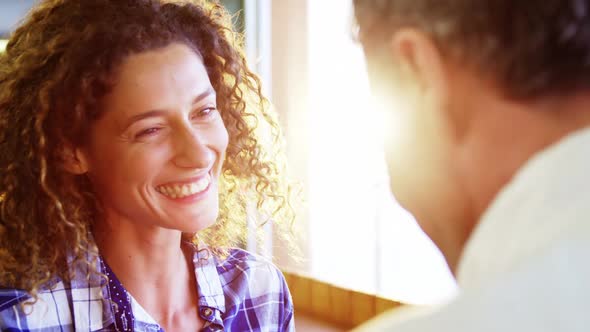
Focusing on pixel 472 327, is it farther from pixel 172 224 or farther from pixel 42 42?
pixel 42 42

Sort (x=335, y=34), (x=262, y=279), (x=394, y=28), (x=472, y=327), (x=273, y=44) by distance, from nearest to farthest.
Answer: (x=472, y=327) → (x=394, y=28) → (x=262, y=279) → (x=335, y=34) → (x=273, y=44)

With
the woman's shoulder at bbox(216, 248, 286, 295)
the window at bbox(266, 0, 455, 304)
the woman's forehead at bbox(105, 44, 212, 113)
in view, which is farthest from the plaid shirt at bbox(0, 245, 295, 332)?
the window at bbox(266, 0, 455, 304)

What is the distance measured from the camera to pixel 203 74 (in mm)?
1419

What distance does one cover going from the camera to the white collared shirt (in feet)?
1.56

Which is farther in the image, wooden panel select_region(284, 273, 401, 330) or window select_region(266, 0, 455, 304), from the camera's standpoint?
window select_region(266, 0, 455, 304)

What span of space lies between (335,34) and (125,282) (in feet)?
6.95

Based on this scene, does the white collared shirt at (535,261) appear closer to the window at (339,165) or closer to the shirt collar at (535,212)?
the shirt collar at (535,212)

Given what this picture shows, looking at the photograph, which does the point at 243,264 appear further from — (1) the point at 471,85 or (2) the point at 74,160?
(1) the point at 471,85

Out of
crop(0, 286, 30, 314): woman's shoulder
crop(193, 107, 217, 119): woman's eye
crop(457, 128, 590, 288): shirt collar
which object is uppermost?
crop(193, 107, 217, 119): woman's eye

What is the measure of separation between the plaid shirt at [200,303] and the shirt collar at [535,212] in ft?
3.21

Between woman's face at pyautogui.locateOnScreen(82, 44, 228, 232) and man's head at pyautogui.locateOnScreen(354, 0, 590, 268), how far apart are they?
72 centimetres

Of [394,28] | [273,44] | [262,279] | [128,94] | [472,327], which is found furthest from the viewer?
[273,44]

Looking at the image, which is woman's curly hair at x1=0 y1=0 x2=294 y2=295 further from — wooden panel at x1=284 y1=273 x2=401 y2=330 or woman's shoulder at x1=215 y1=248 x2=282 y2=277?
wooden panel at x1=284 y1=273 x2=401 y2=330

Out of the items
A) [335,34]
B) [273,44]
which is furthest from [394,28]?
[273,44]
